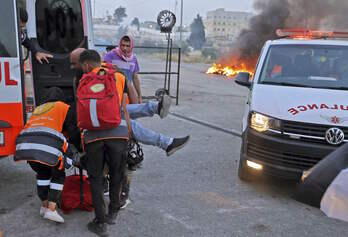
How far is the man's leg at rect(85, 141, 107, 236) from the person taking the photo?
12.0 ft

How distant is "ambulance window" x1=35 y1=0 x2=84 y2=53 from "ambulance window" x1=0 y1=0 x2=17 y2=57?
176 cm

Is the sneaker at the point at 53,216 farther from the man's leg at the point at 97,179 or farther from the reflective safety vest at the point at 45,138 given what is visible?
the reflective safety vest at the point at 45,138

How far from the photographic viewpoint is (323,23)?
98.1 feet

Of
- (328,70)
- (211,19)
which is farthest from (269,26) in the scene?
(211,19)

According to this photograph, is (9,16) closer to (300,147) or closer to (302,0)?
(300,147)

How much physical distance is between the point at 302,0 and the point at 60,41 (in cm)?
2518

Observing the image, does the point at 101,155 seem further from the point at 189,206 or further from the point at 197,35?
the point at 197,35

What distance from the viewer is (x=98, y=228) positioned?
383 centimetres

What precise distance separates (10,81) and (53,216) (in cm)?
142

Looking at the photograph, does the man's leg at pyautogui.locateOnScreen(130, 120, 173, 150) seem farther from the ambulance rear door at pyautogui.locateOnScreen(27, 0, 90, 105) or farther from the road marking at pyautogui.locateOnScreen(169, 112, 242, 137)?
the road marking at pyautogui.locateOnScreen(169, 112, 242, 137)

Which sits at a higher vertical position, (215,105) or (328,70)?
(328,70)

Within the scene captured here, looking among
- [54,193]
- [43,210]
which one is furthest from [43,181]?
[43,210]

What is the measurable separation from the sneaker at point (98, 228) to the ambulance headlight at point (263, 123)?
2.17 meters

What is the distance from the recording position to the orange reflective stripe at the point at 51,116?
3.84 m
